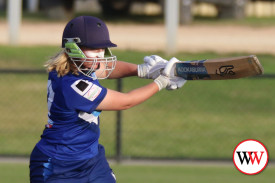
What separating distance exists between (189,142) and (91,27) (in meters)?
7.60

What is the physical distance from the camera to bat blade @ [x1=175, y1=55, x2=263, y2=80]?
20.9 ft

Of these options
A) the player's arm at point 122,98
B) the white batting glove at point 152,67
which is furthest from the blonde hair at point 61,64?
the white batting glove at point 152,67

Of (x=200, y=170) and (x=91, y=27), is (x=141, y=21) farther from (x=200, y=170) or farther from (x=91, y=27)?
(x=91, y=27)

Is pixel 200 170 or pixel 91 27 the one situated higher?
pixel 91 27

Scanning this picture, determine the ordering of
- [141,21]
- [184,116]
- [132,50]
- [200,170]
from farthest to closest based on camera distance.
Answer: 1. [141,21]
2. [132,50]
3. [184,116]
4. [200,170]

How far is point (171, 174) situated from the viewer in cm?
1122

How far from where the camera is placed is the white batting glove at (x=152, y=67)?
261 inches

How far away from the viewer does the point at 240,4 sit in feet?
90.1

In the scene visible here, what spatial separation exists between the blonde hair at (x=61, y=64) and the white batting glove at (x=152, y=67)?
78cm

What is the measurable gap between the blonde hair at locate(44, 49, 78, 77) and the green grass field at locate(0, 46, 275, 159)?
20.5 ft

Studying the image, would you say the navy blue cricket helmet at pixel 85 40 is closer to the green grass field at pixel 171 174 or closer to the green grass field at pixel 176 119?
the green grass field at pixel 171 174

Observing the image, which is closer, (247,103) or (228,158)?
(228,158)

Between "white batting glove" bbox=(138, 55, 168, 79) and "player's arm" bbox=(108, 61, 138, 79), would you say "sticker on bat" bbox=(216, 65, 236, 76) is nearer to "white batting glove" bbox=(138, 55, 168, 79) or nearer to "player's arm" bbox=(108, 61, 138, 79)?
"white batting glove" bbox=(138, 55, 168, 79)

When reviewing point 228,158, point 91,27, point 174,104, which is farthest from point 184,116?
point 91,27
